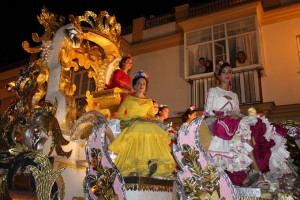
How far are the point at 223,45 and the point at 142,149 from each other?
399 inches

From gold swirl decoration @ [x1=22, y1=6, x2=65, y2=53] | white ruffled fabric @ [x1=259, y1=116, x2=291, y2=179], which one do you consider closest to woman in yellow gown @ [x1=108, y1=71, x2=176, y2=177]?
white ruffled fabric @ [x1=259, y1=116, x2=291, y2=179]

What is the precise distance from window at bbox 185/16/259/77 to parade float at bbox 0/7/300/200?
25.9 feet

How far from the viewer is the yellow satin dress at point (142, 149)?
298cm

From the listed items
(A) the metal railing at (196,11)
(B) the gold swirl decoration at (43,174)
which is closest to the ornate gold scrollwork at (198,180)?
(B) the gold swirl decoration at (43,174)

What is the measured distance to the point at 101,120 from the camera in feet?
8.36

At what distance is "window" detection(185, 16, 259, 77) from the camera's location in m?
11.3

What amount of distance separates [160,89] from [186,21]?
11.5 feet

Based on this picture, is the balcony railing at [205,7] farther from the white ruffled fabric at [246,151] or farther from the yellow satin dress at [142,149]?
the white ruffled fabric at [246,151]

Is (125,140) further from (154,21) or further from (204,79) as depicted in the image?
(154,21)

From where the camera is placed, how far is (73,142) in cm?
334

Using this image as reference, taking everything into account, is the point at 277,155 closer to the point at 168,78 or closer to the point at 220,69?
the point at 220,69

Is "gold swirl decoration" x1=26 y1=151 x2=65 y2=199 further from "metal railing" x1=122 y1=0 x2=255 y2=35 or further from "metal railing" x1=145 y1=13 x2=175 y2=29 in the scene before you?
"metal railing" x1=145 y1=13 x2=175 y2=29

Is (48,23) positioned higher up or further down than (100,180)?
higher up

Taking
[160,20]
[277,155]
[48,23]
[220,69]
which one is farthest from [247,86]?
[277,155]
